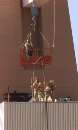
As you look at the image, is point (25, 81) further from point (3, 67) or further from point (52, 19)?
point (52, 19)

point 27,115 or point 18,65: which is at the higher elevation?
point 18,65

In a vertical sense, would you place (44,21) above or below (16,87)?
above

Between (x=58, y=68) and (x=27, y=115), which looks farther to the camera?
(x=58, y=68)

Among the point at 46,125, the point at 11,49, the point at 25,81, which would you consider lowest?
the point at 46,125

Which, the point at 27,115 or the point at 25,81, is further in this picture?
the point at 25,81

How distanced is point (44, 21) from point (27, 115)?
870cm

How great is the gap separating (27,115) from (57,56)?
28.0 feet

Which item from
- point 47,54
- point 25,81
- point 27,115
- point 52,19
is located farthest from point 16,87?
point 27,115

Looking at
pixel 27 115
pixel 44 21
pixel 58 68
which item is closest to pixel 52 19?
pixel 44 21

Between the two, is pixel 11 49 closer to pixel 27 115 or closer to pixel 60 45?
pixel 60 45

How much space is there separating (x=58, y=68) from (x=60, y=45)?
0.73 m

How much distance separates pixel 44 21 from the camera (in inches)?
655

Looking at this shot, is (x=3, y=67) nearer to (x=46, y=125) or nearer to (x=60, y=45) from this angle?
(x=60, y=45)

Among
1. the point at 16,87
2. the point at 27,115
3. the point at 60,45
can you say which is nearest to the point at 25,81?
the point at 16,87
